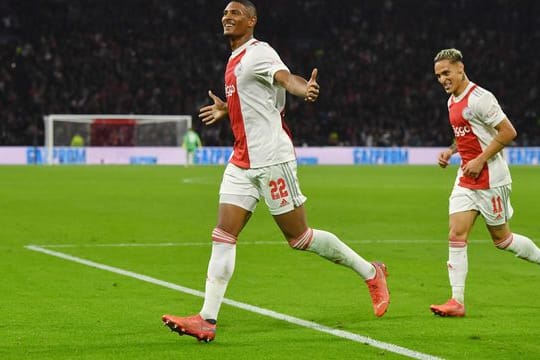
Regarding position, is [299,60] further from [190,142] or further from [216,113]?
[216,113]

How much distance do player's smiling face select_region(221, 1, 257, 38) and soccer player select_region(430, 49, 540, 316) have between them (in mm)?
1915

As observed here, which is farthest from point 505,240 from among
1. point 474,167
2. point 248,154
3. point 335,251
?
point 248,154

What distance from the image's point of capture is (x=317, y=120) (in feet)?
181

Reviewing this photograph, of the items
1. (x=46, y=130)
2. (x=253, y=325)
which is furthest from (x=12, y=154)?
(x=253, y=325)

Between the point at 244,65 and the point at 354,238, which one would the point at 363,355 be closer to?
the point at 244,65

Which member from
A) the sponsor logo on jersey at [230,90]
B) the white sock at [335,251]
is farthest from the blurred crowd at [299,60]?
the sponsor logo on jersey at [230,90]

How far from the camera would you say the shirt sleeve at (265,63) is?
7184 mm

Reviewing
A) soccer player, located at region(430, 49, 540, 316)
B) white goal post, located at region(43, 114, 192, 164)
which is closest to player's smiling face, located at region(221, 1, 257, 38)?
soccer player, located at region(430, 49, 540, 316)

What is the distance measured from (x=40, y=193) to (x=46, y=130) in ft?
80.3

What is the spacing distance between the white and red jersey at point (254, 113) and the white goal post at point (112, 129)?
138 feet

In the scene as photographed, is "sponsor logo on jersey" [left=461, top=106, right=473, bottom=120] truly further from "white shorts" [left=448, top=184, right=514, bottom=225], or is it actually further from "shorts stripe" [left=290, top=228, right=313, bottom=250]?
"shorts stripe" [left=290, top=228, right=313, bottom=250]

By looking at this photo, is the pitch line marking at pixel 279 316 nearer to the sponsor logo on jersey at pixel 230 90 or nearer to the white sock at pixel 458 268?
the white sock at pixel 458 268

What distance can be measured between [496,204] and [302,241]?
193cm

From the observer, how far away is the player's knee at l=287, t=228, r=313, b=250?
24.9ft
